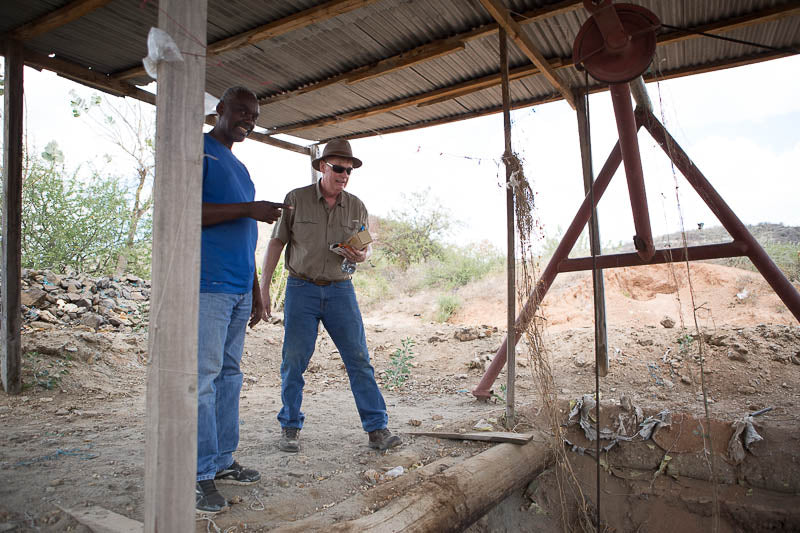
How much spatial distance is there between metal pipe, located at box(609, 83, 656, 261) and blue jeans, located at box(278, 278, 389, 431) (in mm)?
1935

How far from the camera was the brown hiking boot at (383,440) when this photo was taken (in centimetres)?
322

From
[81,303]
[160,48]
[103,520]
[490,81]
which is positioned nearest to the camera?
[160,48]

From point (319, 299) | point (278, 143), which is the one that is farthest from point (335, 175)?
point (278, 143)

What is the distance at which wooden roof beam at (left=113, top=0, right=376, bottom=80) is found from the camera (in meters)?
3.62

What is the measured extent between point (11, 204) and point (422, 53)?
147 inches

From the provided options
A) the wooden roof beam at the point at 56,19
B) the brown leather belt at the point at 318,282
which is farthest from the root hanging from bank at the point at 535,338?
the wooden roof beam at the point at 56,19

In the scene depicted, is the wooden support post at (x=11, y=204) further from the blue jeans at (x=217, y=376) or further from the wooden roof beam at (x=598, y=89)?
the wooden roof beam at (x=598, y=89)

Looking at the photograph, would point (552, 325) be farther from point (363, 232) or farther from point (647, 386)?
point (363, 232)

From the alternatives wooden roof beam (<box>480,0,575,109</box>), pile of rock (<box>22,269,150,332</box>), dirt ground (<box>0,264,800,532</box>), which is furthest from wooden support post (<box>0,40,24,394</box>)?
wooden roof beam (<box>480,0,575,109</box>)

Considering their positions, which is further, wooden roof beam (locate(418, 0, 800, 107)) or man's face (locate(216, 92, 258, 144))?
wooden roof beam (locate(418, 0, 800, 107))

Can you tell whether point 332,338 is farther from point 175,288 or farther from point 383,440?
point 175,288

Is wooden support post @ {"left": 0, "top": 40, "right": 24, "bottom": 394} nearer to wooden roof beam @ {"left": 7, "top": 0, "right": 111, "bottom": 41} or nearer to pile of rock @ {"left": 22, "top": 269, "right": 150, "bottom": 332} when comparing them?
wooden roof beam @ {"left": 7, "top": 0, "right": 111, "bottom": 41}

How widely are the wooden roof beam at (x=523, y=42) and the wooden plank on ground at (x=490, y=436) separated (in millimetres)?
2857

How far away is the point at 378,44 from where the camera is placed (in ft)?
14.4
